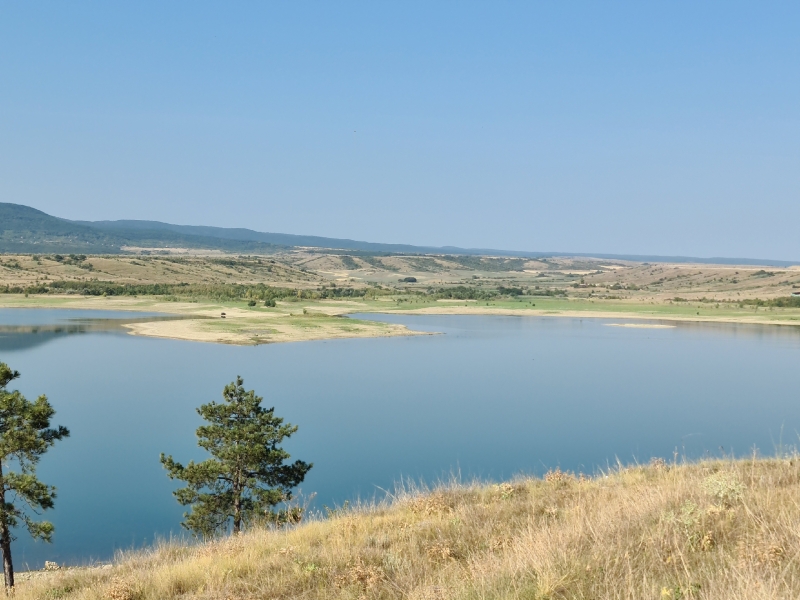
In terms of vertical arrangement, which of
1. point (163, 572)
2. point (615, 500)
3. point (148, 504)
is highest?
point (615, 500)

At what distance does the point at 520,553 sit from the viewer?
16.0 feet

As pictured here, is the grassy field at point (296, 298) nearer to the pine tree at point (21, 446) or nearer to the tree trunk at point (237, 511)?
the tree trunk at point (237, 511)

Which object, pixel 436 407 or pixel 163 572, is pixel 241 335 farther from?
pixel 163 572

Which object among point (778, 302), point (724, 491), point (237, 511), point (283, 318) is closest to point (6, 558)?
point (237, 511)

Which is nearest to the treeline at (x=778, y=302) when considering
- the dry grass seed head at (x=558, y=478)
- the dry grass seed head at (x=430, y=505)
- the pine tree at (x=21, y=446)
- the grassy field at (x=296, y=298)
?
the grassy field at (x=296, y=298)

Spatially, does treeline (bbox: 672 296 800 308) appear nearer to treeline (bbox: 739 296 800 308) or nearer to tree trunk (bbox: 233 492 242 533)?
treeline (bbox: 739 296 800 308)

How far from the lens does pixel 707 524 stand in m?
5.38

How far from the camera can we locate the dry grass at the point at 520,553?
14.2ft

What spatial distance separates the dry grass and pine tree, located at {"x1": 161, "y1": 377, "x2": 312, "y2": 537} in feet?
21.4

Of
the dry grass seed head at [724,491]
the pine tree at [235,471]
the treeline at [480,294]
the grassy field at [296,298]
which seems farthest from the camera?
the treeline at [480,294]

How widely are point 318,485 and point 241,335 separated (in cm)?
3336

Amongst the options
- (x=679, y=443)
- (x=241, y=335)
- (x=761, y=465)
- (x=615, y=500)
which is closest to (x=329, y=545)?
(x=615, y=500)

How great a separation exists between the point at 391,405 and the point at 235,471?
16313mm

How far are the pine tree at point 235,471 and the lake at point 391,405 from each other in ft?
5.76
